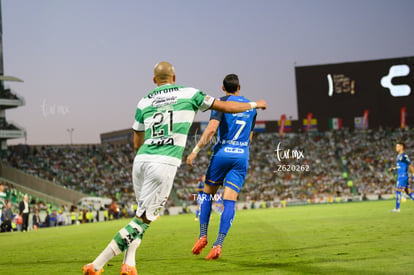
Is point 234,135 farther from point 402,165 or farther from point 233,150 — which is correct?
point 402,165

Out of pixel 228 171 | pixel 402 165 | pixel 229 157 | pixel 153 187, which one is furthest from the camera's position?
pixel 402 165

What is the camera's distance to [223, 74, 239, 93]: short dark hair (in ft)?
29.8

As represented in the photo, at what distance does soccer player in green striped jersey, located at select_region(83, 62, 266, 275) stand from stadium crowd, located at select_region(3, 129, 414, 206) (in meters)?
43.8

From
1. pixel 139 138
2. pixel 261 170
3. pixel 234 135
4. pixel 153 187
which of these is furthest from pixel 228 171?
pixel 261 170

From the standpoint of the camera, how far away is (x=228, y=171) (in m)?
9.02

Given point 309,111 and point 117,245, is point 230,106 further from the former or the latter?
point 309,111

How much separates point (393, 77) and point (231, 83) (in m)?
68.7

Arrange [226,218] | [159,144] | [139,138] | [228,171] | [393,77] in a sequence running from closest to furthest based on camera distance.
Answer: [159,144] < [139,138] < [226,218] < [228,171] < [393,77]

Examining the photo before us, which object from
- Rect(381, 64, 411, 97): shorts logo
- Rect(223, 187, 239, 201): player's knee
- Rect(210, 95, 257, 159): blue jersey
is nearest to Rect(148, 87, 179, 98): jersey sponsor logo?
Rect(210, 95, 257, 159): blue jersey

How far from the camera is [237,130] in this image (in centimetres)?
894

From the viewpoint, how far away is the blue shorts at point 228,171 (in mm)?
8859

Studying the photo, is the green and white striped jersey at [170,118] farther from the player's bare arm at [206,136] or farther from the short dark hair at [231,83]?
the short dark hair at [231,83]

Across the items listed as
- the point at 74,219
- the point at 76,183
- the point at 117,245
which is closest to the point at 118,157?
the point at 76,183

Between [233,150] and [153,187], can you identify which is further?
[233,150]
